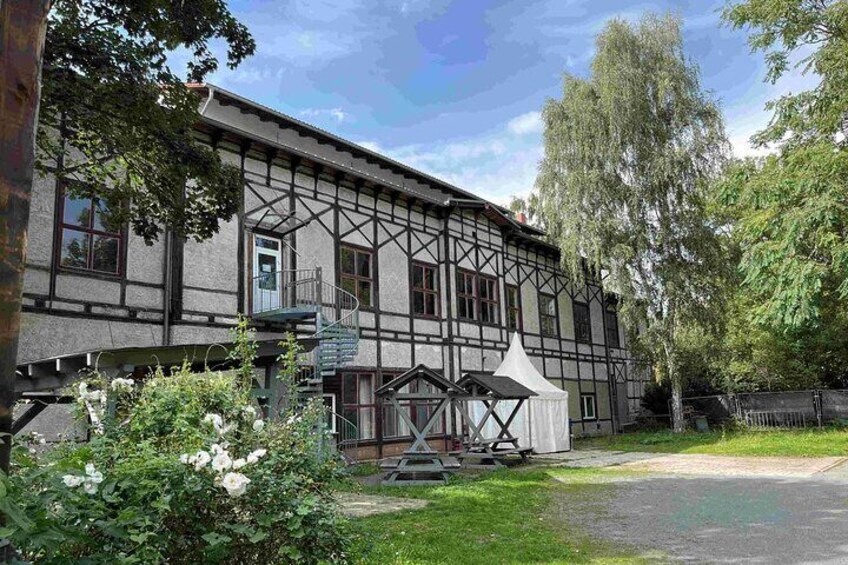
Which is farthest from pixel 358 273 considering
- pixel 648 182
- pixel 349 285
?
pixel 648 182

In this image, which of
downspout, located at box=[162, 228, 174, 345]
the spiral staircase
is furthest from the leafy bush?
the spiral staircase

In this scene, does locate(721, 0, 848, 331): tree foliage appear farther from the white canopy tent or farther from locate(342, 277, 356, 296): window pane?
locate(342, 277, 356, 296): window pane

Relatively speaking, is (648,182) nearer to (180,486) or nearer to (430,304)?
(430,304)

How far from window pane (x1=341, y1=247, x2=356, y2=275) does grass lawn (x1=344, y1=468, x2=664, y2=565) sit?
7.34 meters

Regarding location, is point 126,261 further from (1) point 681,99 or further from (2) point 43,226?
(1) point 681,99

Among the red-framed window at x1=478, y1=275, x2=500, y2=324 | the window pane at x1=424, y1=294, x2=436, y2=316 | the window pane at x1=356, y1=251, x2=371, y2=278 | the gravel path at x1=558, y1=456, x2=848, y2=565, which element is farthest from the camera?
the red-framed window at x1=478, y1=275, x2=500, y2=324

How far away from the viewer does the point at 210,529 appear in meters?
3.51

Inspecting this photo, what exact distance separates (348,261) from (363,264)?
23.6 inches

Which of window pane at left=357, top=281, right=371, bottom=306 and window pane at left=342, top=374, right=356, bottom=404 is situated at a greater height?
window pane at left=357, top=281, right=371, bottom=306

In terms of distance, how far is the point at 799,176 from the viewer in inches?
586

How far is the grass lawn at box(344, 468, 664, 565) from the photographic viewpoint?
6238mm

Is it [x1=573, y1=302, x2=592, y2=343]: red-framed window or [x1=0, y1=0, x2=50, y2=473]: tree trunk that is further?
[x1=573, y1=302, x2=592, y2=343]: red-framed window

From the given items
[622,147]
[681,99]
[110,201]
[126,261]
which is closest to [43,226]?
[126,261]

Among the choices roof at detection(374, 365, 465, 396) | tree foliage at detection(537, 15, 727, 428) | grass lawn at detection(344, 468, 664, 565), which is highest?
tree foliage at detection(537, 15, 727, 428)
